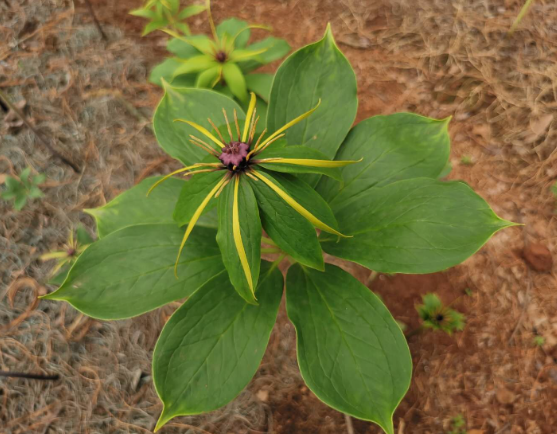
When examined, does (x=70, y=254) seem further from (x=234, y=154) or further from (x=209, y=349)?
(x=234, y=154)

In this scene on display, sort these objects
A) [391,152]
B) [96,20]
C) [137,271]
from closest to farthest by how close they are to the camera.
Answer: [137,271], [391,152], [96,20]

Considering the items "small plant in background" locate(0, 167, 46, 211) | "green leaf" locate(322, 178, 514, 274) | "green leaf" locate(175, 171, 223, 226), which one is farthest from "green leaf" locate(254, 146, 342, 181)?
"small plant in background" locate(0, 167, 46, 211)

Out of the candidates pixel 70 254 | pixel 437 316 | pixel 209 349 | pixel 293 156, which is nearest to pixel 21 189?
pixel 70 254

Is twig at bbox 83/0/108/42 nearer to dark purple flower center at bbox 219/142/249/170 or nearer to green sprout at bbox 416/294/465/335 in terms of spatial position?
dark purple flower center at bbox 219/142/249/170

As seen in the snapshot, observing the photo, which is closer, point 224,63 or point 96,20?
point 224,63

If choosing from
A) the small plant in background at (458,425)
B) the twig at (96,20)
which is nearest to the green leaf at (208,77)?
the twig at (96,20)

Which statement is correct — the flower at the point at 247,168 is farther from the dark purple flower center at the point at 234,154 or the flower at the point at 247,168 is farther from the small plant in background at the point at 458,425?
the small plant in background at the point at 458,425
